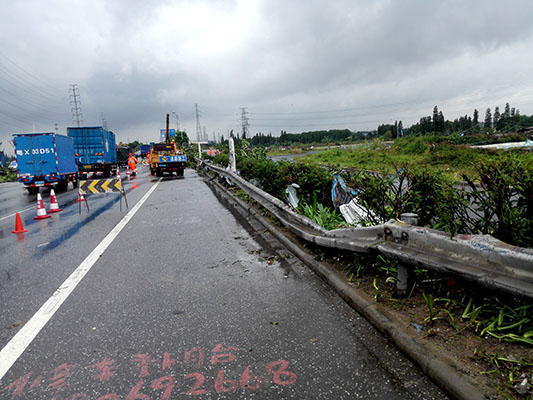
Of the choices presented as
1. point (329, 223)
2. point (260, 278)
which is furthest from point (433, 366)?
point (329, 223)

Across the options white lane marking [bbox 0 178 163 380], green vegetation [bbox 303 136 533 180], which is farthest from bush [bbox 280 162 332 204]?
white lane marking [bbox 0 178 163 380]

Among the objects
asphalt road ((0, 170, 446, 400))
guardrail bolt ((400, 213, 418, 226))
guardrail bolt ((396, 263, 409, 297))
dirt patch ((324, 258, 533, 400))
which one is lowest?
asphalt road ((0, 170, 446, 400))

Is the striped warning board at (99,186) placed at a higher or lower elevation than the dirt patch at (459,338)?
higher

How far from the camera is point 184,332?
331 centimetres

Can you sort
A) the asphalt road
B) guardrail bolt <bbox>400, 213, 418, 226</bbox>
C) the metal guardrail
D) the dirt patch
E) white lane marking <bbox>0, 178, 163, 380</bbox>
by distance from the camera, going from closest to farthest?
the dirt patch, the metal guardrail, the asphalt road, white lane marking <bbox>0, 178, 163, 380</bbox>, guardrail bolt <bbox>400, 213, 418, 226</bbox>

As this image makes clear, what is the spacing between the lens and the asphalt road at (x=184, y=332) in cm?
253

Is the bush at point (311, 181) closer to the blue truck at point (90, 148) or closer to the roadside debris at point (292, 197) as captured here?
the roadside debris at point (292, 197)

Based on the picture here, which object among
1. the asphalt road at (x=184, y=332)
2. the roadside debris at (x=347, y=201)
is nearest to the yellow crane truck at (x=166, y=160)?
the asphalt road at (x=184, y=332)

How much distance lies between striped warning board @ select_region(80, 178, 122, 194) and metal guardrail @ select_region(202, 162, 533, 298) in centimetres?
966

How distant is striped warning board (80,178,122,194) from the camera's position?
11.5 m

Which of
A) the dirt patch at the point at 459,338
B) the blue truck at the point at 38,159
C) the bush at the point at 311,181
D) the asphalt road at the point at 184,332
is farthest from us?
the blue truck at the point at 38,159

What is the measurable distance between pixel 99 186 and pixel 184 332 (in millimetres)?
9720

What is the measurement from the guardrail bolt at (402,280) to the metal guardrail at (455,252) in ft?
0.34

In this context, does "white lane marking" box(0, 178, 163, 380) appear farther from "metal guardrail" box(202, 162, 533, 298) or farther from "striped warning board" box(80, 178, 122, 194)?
"striped warning board" box(80, 178, 122, 194)
